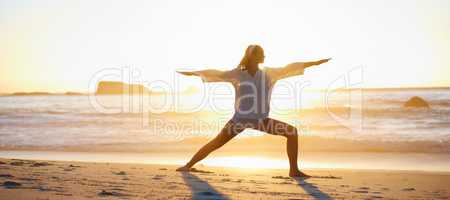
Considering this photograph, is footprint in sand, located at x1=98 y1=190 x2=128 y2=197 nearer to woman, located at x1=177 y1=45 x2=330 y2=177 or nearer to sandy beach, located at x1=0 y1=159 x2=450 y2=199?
sandy beach, located at x1=0 y1=159 x2=450 y2=199

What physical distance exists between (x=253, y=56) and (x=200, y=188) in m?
1.96

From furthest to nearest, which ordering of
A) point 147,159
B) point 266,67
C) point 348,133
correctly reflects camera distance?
1. point 348,133
2. point 147,159
3. point 266,67

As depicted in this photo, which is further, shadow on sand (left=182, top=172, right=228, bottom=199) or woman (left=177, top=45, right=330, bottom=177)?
woman (left=177, top=45, right=330, bottom=177)

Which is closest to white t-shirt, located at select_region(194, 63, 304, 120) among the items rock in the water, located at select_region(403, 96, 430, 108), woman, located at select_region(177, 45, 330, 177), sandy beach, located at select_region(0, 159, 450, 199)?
woman, located at select_region(177, 45, 330, 177)

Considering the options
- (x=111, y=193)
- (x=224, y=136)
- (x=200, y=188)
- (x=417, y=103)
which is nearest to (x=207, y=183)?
(x=200, y=188)

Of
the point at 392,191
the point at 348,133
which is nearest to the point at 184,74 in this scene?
the point at 392,191

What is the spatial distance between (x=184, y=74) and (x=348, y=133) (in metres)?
9.58

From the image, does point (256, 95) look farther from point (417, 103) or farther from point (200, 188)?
point (417, 103)

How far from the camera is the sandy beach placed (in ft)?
18.3

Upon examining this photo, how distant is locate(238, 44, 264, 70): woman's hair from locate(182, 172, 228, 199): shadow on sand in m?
1.57

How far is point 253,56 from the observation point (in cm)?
711

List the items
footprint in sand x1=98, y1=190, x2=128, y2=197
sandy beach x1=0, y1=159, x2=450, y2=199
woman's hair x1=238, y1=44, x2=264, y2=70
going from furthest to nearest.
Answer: woman's hair x1=238, y1=44, x2=264, y2=70 → sandy beach x1=0, y1=159, x2=450, y2=199 → footprint in sand x1=98, y1=190, x2=128, y2=197

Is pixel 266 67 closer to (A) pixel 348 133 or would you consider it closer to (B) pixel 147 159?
(B) pixel 147 159

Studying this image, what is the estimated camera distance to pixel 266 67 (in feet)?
23.9
